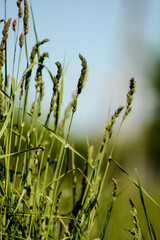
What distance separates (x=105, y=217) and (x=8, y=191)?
14.9 inches

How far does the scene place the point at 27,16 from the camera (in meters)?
1.09

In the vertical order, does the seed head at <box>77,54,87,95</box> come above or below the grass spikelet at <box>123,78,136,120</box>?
above

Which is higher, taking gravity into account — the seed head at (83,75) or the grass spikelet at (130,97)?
the seed head at (83,75)

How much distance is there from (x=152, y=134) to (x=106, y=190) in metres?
10.5

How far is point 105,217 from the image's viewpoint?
1.17m

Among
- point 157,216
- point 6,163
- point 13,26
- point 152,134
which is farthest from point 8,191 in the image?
point 152,134

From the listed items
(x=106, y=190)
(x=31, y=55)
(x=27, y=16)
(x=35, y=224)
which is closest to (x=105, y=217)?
(x=106, y=190)

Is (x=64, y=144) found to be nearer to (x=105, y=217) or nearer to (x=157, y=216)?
(x=105, y=217)

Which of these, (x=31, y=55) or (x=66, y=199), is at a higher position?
(x=31, y=55)

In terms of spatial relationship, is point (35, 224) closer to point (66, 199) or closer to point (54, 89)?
point (54, 89)

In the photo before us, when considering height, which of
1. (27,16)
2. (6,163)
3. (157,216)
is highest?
(27,16)

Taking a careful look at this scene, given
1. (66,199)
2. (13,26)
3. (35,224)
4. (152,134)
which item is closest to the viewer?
(35,224)

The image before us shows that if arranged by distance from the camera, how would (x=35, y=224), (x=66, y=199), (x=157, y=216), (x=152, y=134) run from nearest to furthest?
(x=35, y=224)
(x=157, y=216)
(x=66, y=199)
(x=152, y=134)

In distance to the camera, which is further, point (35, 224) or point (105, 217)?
point (105, 217)
